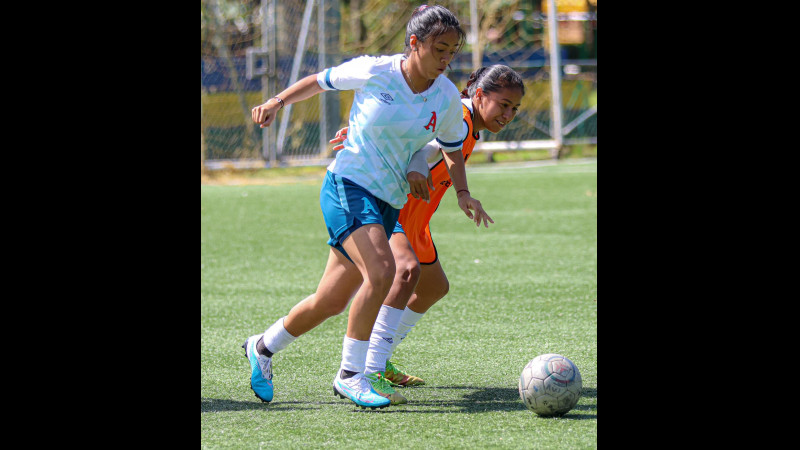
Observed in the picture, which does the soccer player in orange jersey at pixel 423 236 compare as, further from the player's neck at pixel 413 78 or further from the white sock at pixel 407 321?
the player's neck at pixel 413 78

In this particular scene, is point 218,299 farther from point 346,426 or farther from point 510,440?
point 510,440

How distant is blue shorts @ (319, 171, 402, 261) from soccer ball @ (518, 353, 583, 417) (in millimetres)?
873

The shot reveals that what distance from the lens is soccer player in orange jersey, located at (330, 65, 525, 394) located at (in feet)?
14.7

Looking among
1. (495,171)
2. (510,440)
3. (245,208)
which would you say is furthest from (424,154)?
(495,171)

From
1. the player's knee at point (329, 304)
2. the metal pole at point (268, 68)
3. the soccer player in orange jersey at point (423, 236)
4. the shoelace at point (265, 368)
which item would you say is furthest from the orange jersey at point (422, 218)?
the metal pole at point (268, 68)

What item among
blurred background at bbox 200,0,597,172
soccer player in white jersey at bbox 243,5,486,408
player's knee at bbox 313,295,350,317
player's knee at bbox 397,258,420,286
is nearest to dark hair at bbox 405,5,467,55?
soccer player in white jersey at bbox 243,5,486,408

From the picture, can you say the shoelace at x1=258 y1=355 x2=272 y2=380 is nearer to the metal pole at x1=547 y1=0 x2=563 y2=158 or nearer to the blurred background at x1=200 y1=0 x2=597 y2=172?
the blurred background at x1=200 y1=0 x2=597 y2=172

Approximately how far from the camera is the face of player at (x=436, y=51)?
4055 mm

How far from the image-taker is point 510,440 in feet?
11.8

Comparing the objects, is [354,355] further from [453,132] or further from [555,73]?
[555,73]

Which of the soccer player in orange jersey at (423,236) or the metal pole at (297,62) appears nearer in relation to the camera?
the soccer player in orange jersey at (423,236)

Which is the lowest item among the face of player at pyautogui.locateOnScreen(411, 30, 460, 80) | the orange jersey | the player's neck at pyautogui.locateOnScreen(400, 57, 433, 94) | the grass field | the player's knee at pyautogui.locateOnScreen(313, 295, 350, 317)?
the grass field

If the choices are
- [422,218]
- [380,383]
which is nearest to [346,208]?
[422,218]

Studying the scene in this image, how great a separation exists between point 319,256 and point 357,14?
14.1 m
